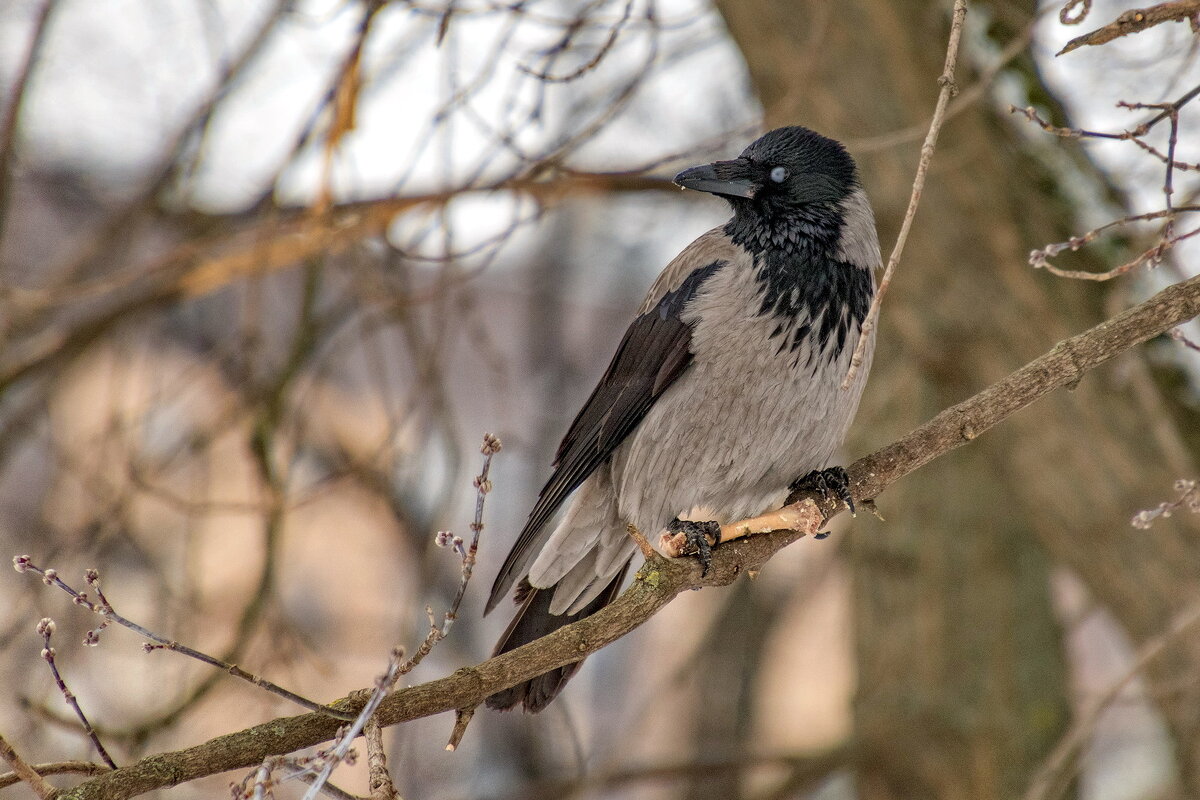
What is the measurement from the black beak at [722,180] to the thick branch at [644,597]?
1.12 m

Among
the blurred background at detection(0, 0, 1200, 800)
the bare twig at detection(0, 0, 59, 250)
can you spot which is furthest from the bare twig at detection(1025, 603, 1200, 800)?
the bare twig at detection(0, 0, 59, 250)

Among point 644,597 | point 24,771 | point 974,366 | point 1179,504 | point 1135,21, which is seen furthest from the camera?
point 974,366

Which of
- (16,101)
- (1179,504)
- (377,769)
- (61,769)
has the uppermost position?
(16,101)

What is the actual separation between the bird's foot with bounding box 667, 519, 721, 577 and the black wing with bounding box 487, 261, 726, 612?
365 mm

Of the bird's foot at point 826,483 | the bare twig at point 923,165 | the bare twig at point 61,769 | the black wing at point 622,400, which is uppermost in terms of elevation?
the black wing at point 622,400

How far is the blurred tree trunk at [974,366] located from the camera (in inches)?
175

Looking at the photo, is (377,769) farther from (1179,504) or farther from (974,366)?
(974,366)

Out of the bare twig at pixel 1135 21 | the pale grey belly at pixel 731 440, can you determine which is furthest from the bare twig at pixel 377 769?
the bare twig at pixel 1135 21

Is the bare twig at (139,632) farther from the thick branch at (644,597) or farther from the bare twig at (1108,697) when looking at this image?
A: the bare twig at (1108,697)

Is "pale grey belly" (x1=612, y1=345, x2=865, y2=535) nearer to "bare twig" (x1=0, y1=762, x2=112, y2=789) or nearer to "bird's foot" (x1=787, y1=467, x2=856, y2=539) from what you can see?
"bird's foot" (x1=787, y1=467, x2=856, y2=539)

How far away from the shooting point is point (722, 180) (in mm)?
3586

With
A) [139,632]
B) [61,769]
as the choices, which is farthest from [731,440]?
[61,769]

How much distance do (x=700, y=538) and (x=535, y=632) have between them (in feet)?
3.07

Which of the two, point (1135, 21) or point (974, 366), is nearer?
point (1135, 21)
